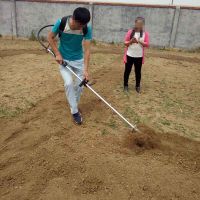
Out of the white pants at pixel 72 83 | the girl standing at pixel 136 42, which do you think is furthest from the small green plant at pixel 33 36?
the white pants at pixel 72 83

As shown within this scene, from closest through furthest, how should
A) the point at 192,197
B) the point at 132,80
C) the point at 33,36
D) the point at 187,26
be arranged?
the point at 192,197, the point at 132,80, the point at 187,26, the point at 33,36

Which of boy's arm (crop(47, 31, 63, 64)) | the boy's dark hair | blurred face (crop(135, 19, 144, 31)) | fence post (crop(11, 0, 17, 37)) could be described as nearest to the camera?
the boy's dark hair

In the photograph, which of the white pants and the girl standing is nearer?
the white pants

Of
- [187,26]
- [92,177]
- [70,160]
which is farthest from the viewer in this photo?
[187,26]

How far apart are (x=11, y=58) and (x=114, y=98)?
479 cm

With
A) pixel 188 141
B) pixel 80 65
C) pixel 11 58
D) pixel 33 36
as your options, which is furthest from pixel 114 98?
pixel 33 36

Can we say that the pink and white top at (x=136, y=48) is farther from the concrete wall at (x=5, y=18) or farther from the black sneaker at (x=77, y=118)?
the concrete wall at (x=5, y=18)

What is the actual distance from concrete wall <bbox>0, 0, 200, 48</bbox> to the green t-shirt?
889 centimetres

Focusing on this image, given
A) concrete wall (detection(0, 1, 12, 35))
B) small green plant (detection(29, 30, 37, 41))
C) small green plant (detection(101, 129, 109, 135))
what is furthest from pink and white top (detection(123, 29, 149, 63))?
concrete wall (detection(0, 1, 12, 35))

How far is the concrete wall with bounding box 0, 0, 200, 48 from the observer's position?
502 inches

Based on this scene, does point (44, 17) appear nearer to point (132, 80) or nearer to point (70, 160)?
point (132, 80)

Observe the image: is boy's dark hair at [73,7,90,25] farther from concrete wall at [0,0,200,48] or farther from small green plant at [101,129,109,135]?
concrete wall at [0,0,200,48]

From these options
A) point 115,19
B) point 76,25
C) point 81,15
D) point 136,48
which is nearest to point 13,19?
point 115,19

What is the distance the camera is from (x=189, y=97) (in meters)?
6.82
